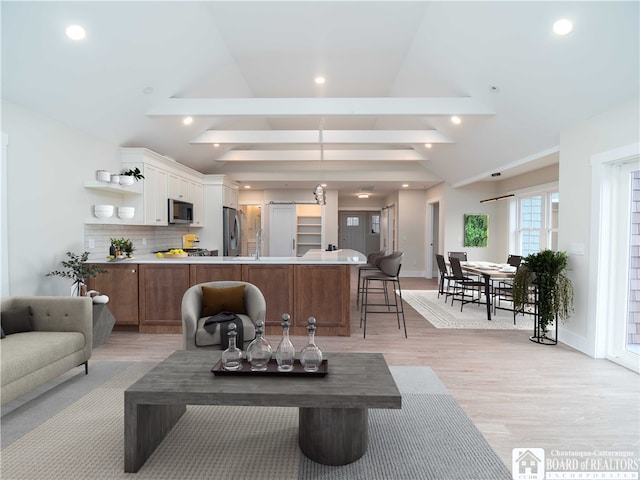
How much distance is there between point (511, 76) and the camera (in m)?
3.84

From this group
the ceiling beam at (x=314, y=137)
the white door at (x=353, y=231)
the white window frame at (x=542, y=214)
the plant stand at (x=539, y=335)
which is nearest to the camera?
the plant stand at (x=539, y=335)

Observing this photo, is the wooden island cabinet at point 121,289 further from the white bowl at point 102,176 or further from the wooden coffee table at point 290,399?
the wooden coffee table at point 290,399

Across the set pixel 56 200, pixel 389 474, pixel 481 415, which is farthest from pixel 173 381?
pixel 56 200

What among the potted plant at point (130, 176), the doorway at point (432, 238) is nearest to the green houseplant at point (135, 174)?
the potted plant at point (130, 176)

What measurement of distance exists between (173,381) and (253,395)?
1.59 ft

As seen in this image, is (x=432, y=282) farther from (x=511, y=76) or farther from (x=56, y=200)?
(x=56, y=200)

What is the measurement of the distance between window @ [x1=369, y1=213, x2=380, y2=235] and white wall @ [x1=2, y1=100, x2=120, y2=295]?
9964 millimetres

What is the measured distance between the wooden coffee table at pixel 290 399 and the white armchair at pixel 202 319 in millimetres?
839

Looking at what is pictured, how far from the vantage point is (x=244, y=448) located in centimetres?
215

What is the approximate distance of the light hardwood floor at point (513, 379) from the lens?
2.31 meters

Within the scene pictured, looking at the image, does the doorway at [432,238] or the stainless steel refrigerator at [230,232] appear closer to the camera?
the stainless steel refrigerator at [230,232]

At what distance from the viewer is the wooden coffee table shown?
6.03 feet

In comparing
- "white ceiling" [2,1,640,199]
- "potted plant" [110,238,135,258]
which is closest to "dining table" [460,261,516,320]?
"white ceiling" [2,1,640,199]

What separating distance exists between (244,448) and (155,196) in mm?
4407
